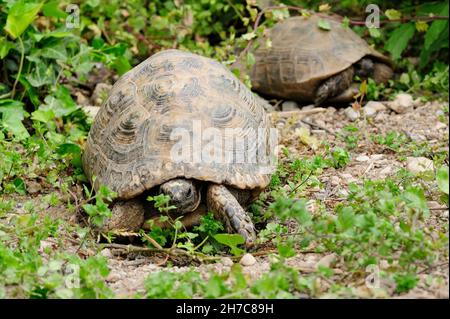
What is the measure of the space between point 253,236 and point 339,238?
79 centimetres

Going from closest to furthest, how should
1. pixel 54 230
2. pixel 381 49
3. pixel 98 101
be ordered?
pixel 54 230, pixel 98 101, pixel 381 49

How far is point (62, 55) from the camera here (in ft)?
19.4

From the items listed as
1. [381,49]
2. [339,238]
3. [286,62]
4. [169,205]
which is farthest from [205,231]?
[381,49]

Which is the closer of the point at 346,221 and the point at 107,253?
the point at 346,221

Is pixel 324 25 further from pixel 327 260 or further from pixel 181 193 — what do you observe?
pixel 327 260

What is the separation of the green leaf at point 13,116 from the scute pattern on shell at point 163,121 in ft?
2.38

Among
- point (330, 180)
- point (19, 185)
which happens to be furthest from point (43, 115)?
point (330, 180)

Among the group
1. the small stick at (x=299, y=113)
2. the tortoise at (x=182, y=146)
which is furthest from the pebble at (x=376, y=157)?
the small stick at (x=299, y=113)

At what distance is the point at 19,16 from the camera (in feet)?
17.7

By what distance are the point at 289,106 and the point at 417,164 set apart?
96.7 inches

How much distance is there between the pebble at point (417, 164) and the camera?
185 inches

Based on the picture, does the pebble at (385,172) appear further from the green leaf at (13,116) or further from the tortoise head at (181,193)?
the green leaf at (13,116)

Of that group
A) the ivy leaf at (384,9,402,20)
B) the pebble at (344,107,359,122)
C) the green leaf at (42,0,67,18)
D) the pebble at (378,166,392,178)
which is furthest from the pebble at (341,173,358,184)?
the green leaf at (42,0,67,18)
